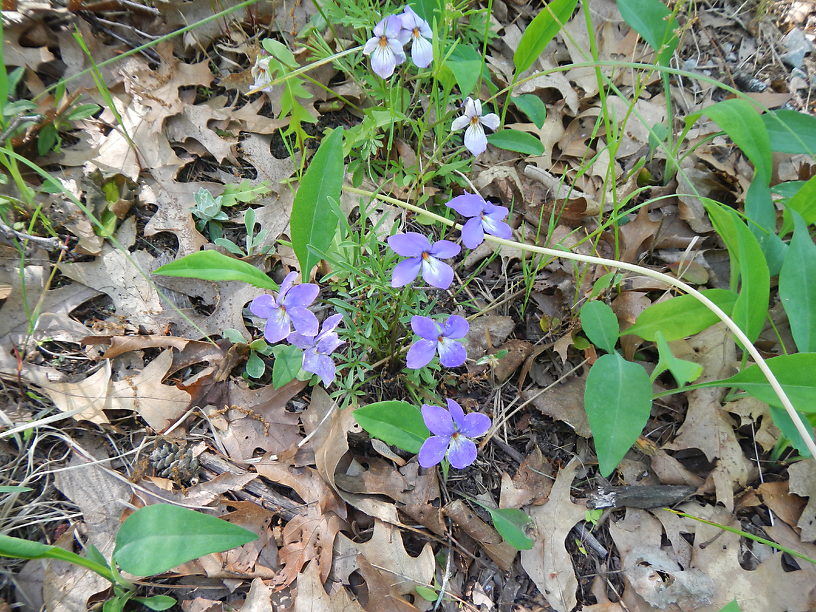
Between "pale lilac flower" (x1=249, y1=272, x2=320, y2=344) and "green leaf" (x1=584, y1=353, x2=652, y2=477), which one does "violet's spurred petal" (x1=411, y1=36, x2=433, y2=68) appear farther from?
"green leaf" (x1=584, y1=353, x2=652, y2=477)

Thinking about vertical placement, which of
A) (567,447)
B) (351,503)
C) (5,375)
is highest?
(5,375)

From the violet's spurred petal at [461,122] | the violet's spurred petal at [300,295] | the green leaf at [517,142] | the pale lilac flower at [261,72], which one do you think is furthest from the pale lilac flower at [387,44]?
the violet's spurred petal at [300,295]

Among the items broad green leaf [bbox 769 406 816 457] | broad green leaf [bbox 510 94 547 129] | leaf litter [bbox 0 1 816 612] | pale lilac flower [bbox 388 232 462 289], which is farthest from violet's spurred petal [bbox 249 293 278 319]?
broad green leaf [bbox 769 406 816 457]

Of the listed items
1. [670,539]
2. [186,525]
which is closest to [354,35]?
[186,525]

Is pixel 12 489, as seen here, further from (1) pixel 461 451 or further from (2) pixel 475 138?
(2) pixel 475 138

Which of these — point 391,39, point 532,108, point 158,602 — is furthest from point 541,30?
point 158,602

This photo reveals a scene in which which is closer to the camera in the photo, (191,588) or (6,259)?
(191,588)

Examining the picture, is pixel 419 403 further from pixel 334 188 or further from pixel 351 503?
pixel 334 188
